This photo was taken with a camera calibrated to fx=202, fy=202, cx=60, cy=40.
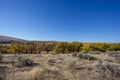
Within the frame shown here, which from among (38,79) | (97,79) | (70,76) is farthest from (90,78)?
(38,79)

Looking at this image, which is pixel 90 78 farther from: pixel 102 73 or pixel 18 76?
pixel 18 76

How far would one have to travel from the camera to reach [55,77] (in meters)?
11.1

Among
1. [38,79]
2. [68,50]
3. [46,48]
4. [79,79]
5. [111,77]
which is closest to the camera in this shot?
[38,79]

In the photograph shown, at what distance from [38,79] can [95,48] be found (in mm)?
65843

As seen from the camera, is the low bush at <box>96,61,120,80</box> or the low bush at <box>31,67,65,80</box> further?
the low bush at <box>96,61,120,80</box>

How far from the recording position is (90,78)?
11453 millimetres

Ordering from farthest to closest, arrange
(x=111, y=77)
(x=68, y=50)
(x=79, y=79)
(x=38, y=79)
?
1. (x=68, y=50)
2. (x=111, y=77)
3. (x=79, y=79)
4. (x=38, y=79)

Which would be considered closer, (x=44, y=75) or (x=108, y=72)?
(x=44, y=75)

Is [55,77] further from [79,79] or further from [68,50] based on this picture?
[68,50]

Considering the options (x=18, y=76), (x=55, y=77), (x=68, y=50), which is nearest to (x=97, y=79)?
(x=55, y=77)

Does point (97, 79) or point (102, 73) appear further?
point (102, 73)

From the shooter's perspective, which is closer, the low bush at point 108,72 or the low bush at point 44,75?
the low bush at point 44,75

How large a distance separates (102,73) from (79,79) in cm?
214

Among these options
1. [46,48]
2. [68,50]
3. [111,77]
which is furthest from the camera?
[46,48]
